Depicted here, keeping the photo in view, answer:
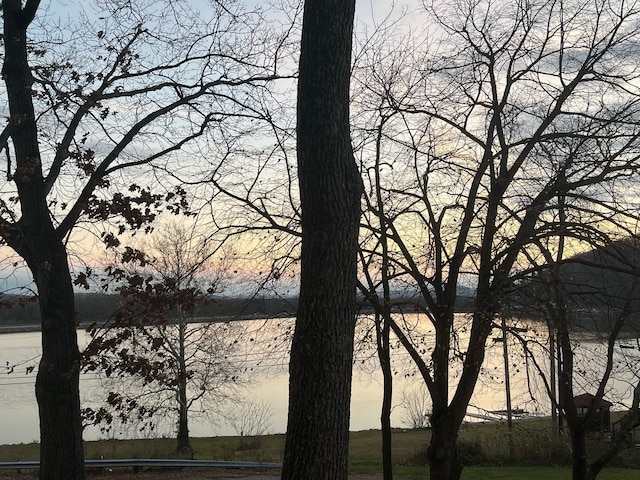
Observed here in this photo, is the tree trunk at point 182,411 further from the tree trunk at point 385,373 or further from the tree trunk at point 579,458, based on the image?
the tree trunk at point 579,458

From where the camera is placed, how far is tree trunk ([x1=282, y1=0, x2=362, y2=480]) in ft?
14.3

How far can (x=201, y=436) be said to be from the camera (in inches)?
1214

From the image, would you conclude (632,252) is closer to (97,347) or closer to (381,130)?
(381,130)

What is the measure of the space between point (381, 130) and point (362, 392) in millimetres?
25855

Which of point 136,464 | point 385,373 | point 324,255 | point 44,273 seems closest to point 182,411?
point 136,464

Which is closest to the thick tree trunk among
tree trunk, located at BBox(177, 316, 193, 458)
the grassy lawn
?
the grassy lawn

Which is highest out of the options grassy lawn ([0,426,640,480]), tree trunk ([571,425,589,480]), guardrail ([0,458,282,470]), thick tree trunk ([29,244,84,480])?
thick tree trunk ([29,244,84,480])

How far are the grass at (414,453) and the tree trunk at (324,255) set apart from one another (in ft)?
41.2

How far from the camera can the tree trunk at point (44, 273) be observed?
7434 millimetres

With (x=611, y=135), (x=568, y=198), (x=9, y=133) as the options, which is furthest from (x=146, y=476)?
(x=611, y=135)

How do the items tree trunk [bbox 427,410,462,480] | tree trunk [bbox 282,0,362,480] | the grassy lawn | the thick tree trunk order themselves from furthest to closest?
the grassy lawn
tree trunk [bbox 427,410,462,480]
the thick tree trunk
tree trunk [bbox 282,0,362,480]

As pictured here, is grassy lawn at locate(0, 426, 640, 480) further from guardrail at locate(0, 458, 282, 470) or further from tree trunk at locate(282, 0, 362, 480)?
tree trunk at locate(282, 0, 362, 480)

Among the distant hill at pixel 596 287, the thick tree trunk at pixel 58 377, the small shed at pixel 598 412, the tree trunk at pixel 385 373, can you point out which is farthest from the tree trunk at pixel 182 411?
the distant hill at pixel 596 287

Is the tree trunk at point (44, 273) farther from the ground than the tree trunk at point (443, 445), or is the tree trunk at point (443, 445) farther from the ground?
the tree trunk at point (44, 273)
